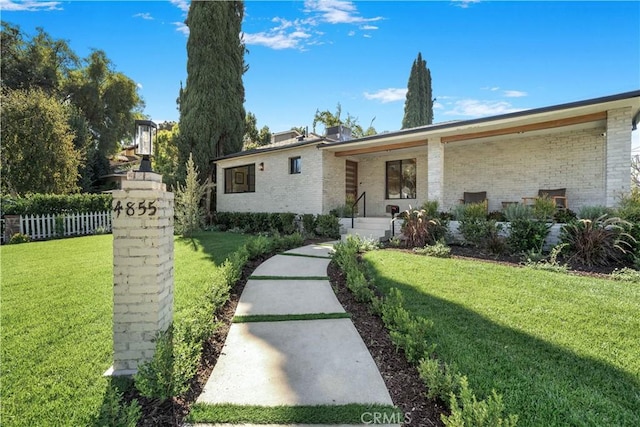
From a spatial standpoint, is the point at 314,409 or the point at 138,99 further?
the point at 138,99

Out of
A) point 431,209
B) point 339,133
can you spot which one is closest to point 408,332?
point 431,209

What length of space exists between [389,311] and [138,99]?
30468 mm

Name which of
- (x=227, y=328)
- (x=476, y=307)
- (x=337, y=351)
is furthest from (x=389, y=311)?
(x=227, y=328)

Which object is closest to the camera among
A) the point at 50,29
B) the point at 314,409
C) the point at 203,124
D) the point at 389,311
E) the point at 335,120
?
the point at 314,409

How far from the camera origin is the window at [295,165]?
37.7 feet

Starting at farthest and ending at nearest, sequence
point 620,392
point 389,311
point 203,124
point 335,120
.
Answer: point 335,120, point 203,124, point 389,311, point 620,392

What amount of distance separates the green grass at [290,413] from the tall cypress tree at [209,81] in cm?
1392

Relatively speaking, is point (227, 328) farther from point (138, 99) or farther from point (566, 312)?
point (138, 99)

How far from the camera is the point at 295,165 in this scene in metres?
11.7

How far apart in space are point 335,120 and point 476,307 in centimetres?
2864

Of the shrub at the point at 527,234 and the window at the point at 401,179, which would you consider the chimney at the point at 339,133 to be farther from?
the shrub at the point at 527,234

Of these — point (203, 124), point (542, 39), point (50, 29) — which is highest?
point (50, 29)

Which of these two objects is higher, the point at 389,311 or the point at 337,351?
the point at 389,311

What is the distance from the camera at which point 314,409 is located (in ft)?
6.44
